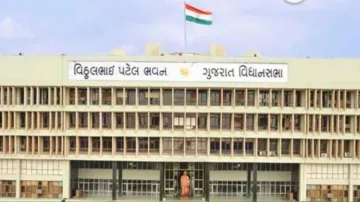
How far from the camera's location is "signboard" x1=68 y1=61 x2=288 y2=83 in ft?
192

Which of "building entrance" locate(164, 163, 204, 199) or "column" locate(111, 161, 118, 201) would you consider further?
"building entrance" locate(164, 163, 204, 199)

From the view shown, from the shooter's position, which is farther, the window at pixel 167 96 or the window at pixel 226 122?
the window at pixel 226 122

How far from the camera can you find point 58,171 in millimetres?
59406

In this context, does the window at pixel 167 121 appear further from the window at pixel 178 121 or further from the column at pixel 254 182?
the column at pixel 254 182

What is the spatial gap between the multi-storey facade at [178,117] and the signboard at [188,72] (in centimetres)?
11

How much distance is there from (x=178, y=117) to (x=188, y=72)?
496cm

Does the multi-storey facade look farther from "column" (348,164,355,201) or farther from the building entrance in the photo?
the building entrance

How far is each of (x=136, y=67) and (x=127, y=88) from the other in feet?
8.26

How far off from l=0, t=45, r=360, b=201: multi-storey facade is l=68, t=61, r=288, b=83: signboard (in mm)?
106

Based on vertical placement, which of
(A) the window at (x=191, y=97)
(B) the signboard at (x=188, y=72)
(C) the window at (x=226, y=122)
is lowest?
(C) the window at (x=226, y=122)

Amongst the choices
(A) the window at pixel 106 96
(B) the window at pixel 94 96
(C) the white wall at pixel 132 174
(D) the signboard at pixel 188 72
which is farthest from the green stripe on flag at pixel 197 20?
(C) the white wall at pixel 132 174

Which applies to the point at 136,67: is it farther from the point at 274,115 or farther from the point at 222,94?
the point at 274,115

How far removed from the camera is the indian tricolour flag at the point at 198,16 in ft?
194

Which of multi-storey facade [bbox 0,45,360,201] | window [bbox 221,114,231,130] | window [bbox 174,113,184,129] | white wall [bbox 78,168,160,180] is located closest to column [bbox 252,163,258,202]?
multi-storey facade [bbox 0,45,360,201]
